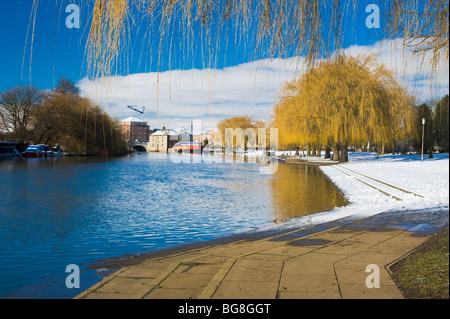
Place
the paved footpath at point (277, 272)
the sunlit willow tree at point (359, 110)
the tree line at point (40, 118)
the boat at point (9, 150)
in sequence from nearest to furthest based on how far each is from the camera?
the paved footpath at point (277, 272), the sunlit willow tree at point (359, 110), the tree line at point (40, 118), the boat at point (9, 150)

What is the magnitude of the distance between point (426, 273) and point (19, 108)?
56.3m

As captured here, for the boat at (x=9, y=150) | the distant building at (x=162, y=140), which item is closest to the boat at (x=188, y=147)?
the distant building at (x=162, y=140)

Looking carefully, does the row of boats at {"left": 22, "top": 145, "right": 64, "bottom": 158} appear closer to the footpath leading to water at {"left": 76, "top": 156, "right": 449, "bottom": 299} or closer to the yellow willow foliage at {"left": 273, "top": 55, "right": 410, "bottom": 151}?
the yellow willow foliage at {"left": 273, "top": 55, "right": 410, "bottom": 151}

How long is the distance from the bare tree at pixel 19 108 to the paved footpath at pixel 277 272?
166 ft

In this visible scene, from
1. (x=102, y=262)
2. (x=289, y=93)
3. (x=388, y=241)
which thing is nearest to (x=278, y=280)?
(x=388, y=241)

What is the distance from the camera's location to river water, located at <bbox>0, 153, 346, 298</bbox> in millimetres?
6477

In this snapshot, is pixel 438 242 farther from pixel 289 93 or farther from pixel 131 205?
pixel 289 93

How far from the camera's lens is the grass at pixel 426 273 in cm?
319

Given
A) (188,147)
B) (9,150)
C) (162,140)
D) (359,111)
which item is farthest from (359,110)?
(162,140)

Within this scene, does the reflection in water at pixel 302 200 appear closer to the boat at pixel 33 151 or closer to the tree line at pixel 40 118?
the tree line at pixel 40 118

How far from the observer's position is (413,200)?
11.1 meters

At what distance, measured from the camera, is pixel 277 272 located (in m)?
4.38

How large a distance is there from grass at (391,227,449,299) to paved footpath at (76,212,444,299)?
0.12m
